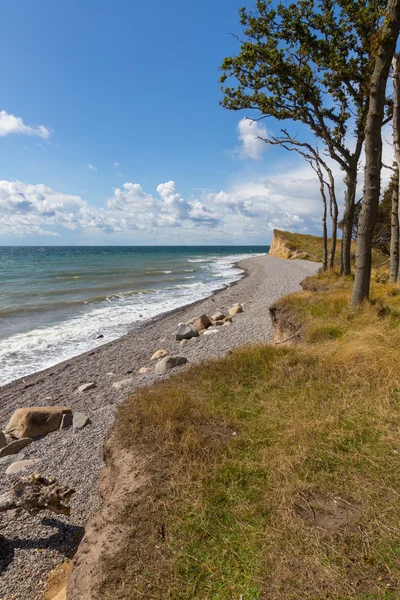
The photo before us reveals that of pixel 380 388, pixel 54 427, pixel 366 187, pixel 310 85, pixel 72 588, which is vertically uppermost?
pixel 310 85

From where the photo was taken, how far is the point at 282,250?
211 feet

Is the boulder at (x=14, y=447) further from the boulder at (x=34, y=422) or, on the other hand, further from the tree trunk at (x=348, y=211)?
the tree trunk at (x=348, y=211)

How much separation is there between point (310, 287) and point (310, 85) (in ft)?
26.5

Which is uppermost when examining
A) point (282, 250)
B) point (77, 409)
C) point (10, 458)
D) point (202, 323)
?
point (282, 250)

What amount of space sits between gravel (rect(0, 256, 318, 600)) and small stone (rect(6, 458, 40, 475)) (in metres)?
0.13

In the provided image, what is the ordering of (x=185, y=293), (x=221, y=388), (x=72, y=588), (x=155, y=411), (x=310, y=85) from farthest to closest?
(x=185, y=293), (x=310, y=85), (x=221, y=388), (x=155, y=411), (x=72, y=588)

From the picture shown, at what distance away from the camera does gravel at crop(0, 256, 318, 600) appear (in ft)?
15.1

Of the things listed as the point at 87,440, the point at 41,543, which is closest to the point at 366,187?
the point at 87,440

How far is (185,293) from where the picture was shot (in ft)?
104

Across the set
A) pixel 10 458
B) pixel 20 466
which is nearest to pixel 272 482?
pixel 20 466

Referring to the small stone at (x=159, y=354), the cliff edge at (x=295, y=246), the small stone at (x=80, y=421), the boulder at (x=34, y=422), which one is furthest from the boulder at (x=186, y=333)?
the cliff edge at (x=295, y=246)

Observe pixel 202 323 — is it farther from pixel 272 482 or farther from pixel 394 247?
pixel 272 482

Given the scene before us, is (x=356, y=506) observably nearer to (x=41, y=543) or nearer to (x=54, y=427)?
(x=41, y=543)

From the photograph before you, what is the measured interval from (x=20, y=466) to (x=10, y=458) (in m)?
0.70
